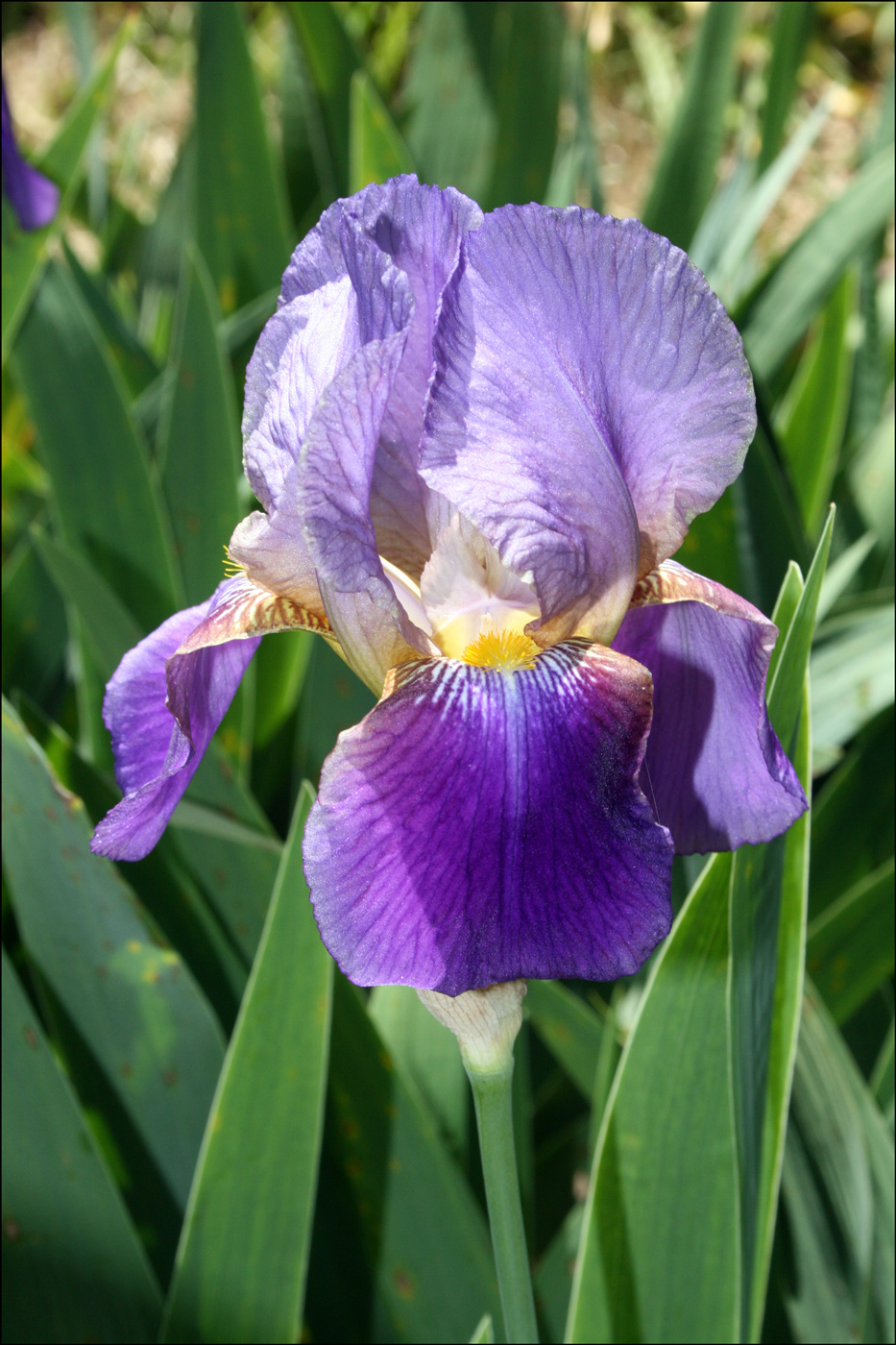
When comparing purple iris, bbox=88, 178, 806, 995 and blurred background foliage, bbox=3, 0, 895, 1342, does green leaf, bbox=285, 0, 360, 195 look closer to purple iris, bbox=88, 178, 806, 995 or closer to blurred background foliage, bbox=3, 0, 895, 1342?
blurred background foliage, bbox=3, 0, 895, 1342

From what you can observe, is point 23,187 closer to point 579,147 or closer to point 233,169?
point 233,169

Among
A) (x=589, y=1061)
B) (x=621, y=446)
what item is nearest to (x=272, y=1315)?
(x=589, y=1061)

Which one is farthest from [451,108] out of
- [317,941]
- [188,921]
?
[317,941]

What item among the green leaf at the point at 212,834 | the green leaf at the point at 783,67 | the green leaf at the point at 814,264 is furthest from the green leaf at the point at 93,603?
the green leaf at the point at 783,67

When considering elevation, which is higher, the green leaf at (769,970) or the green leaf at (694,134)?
the green leaf at (694,134)

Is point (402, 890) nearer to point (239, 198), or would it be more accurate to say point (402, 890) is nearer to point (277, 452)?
point (277, 452)

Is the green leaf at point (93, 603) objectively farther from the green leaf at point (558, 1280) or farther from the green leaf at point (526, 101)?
the green leaf at point (526, 101)

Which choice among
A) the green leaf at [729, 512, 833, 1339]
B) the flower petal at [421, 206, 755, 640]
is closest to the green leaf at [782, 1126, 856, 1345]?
the green leaf at [729, 512, 833, 1339]
